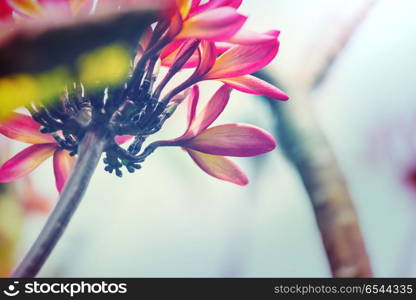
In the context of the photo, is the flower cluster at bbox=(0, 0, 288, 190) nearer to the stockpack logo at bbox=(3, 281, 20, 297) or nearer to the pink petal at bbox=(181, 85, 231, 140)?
the pink petal at bbox=(181, 85, 231, 140)

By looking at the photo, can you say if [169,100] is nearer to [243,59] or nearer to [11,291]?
[243,59]

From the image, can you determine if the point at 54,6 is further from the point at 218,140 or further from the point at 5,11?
the point at 218,140

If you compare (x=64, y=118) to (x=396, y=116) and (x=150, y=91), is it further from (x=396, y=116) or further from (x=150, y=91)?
(x=396, y=116)

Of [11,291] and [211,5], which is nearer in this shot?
[211,5]

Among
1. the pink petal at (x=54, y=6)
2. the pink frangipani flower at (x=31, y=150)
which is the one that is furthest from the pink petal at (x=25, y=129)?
the pink petal at (x=54, y=6)

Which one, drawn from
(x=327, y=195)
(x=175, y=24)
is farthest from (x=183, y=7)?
(x=327, y=195)

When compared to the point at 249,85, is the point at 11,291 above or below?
below
